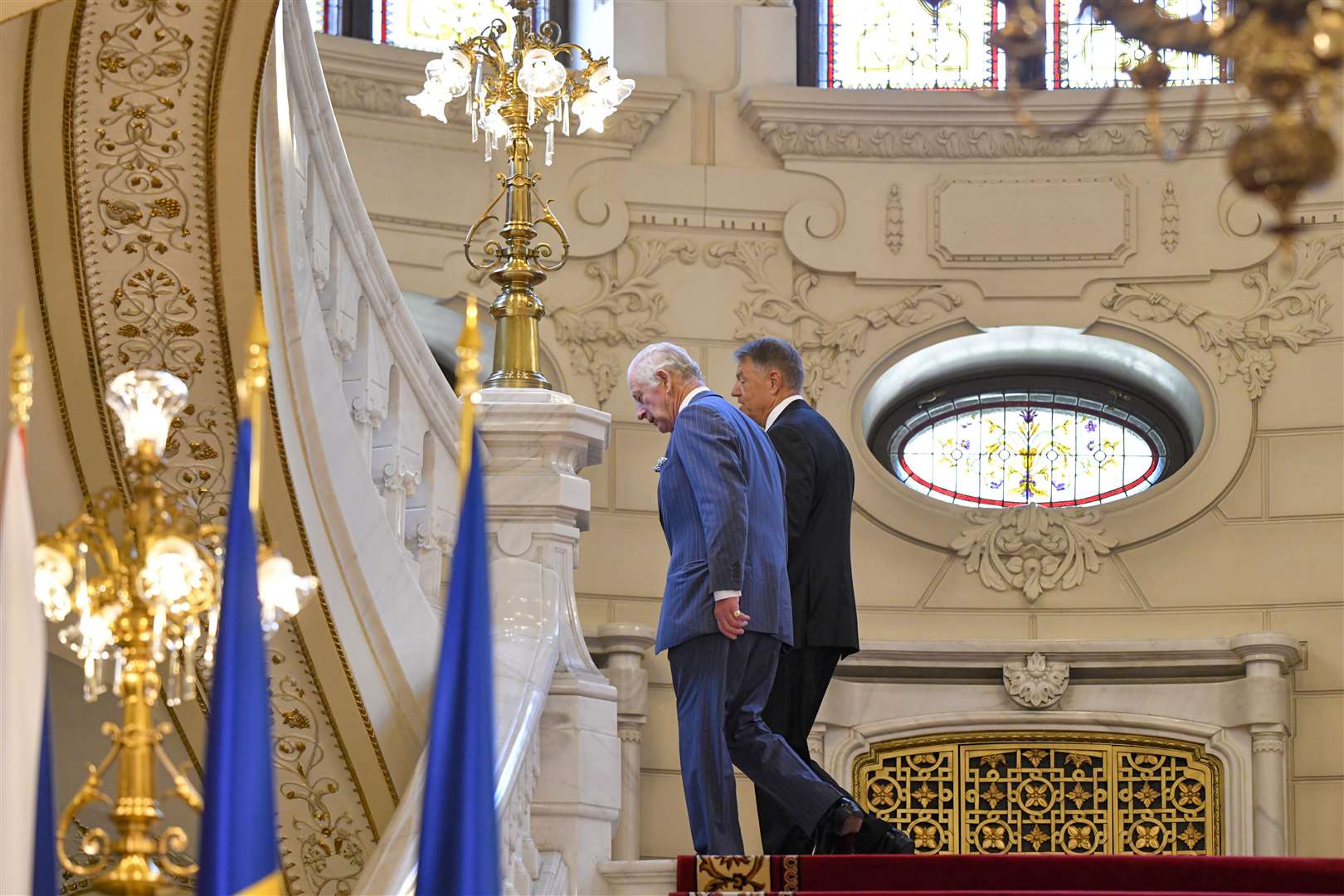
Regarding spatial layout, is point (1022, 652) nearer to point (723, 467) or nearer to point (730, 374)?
point (730, 374)

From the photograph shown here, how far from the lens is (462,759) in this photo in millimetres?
3936

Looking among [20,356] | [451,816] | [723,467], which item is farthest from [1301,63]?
[723,467]

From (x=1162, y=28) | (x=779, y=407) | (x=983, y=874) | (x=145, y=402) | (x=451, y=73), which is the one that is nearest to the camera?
(x=1162, y=28)

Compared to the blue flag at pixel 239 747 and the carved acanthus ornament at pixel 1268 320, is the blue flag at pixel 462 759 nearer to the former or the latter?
the blue flag at pixel 239 747

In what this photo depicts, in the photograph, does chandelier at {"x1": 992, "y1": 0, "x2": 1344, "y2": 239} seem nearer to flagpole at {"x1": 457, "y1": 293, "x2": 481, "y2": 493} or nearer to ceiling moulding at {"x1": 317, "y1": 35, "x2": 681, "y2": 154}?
flagpole at {"x1": 457, "y1": 293, "x2": 481, "y2": 493}

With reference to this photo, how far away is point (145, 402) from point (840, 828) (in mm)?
2583

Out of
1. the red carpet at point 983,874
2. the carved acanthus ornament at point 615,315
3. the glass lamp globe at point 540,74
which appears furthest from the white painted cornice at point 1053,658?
the red carpet at point 983,874

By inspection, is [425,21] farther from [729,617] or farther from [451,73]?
[729,617]

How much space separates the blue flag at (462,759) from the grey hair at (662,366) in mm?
2304

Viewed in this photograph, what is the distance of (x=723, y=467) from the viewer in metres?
6.06

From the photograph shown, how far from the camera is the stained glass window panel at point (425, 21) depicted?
37.4ft

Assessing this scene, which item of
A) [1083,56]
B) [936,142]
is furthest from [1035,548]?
[1083,56]

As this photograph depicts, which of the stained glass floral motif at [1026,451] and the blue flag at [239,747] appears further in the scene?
the stained glass floral motif at [1026,451]

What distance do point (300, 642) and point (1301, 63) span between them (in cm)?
368
